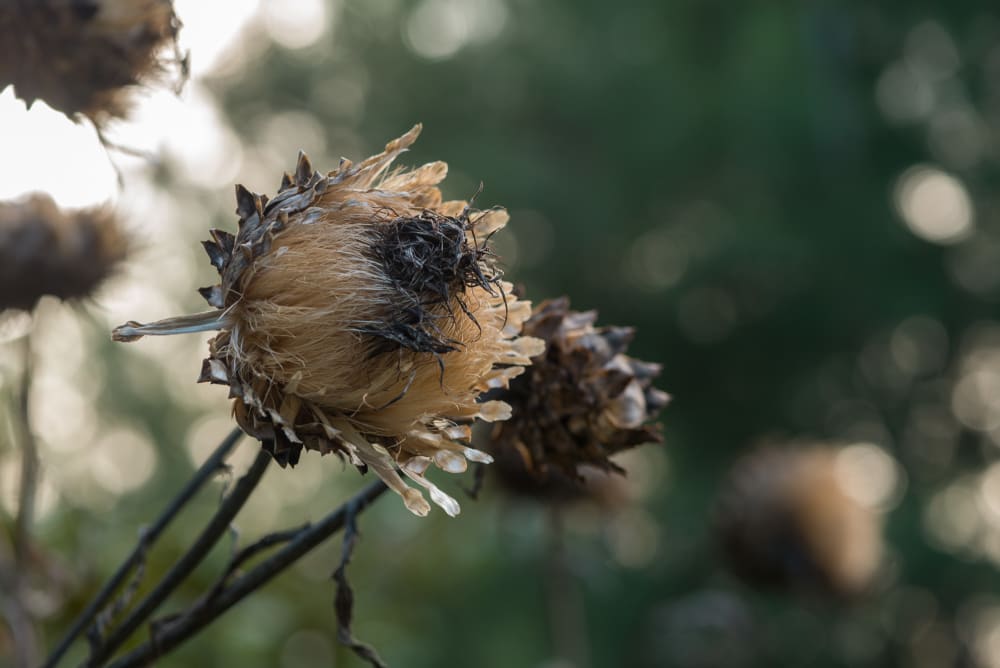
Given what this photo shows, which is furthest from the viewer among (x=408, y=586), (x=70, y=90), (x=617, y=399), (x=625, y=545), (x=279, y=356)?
(x=625, y=545)

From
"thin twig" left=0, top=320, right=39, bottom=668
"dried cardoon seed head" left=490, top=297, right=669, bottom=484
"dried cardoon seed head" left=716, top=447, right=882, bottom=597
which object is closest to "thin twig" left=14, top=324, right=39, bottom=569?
"thin twig" left=0, top=320, right=39, bottom=668

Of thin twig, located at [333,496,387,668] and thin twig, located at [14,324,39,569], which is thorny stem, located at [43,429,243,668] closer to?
thin twig, located at [333,496,387,668]

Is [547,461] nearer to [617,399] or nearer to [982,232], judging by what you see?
[617,399]

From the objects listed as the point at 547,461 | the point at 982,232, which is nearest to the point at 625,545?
Result: the point at 982,232

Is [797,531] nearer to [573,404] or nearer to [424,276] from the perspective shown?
[573,404]

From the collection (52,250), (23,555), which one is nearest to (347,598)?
(23,555)

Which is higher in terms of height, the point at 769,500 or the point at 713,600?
the point at 769,500

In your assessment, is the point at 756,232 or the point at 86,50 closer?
the point at 86,50

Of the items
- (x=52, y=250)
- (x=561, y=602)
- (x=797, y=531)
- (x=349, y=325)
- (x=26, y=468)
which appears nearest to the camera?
(x=349, y=325)
